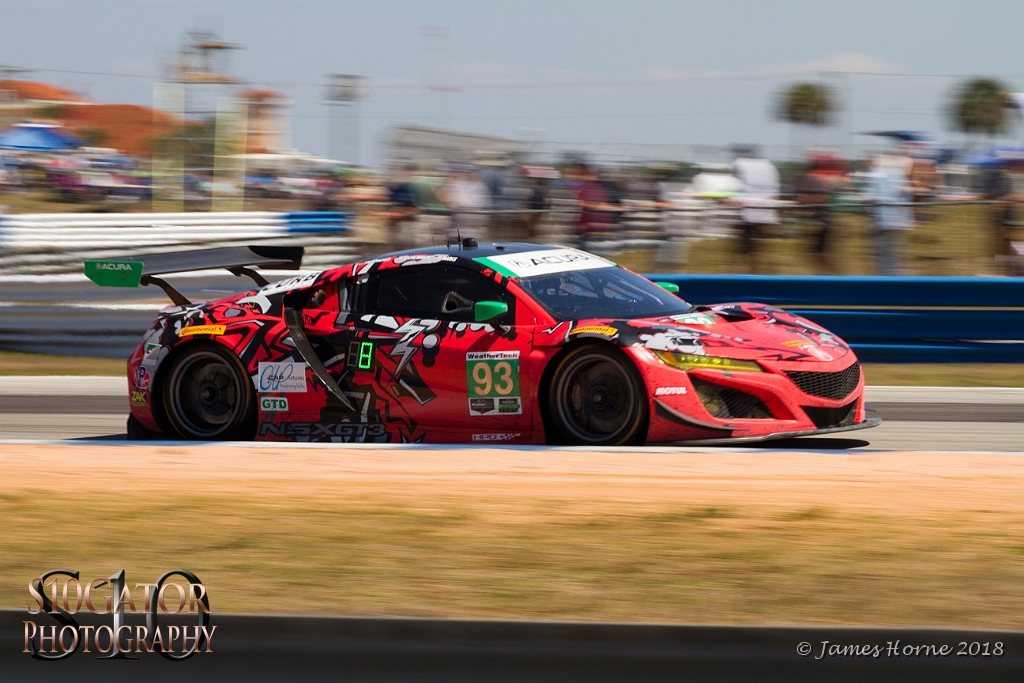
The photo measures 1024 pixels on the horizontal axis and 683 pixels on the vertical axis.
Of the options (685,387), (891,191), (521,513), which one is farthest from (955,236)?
(521,513)

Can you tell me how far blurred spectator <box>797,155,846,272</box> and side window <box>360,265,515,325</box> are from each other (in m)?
6.61

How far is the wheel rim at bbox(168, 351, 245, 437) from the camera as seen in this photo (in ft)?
27.5

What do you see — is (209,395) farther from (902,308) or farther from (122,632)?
(902,308)

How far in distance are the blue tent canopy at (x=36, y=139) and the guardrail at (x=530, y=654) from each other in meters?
24.7

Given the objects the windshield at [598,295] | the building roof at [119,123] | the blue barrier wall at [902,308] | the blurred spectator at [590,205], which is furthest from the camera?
the building roof at [119,123]

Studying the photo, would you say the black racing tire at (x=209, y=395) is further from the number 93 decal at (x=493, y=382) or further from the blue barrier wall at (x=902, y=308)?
the blue barrier wall at (x=902, y=308)

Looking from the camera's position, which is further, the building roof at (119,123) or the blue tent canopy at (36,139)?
the blue tent canopy at (36,139)

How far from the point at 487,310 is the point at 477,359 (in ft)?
0.98

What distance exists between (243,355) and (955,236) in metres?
8.26

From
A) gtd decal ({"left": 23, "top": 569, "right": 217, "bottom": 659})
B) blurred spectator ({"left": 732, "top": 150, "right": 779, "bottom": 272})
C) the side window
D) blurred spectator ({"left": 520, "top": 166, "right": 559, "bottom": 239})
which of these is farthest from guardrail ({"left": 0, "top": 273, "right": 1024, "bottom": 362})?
gtd decal ({"left": 23, "top": 569, "right": 217, "bottom": 659})

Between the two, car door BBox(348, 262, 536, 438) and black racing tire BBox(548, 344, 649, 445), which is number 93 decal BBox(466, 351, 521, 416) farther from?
black racing tire BBox(548, 344, 649, 445)

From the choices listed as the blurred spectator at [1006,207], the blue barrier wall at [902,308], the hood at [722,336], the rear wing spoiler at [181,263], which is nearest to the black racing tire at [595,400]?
the hood at [722,336]

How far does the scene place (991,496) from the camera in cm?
586

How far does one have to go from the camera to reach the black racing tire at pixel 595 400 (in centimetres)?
724
